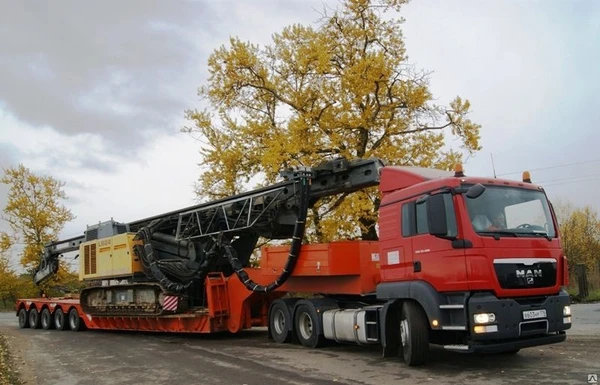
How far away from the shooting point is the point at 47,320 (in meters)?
21.9

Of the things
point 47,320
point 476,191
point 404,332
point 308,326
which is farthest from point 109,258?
point 476,191

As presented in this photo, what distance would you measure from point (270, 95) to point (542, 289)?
1670 centimetres

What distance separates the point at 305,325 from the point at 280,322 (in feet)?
3.27

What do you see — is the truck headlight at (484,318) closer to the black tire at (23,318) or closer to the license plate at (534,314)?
the license plate at (534,314)

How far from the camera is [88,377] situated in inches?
383

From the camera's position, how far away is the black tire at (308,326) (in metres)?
11.8

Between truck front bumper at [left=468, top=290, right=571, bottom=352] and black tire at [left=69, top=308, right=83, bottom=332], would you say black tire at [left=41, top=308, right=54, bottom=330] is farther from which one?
truck front bumper at [left=468, top=290, right=571, bottom=352]

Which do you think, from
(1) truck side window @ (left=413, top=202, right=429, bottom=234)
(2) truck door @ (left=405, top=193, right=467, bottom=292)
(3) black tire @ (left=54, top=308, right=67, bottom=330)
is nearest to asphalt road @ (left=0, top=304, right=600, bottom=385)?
(2) truck door @ (left=405, top=193, right=467, bottom=292)


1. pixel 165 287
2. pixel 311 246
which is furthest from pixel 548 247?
pixel 165 287

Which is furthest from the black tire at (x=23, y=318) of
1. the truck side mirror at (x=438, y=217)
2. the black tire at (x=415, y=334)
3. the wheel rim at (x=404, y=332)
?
the truck side mirror at (x=438, y=217)

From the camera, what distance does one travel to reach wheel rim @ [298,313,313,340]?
482 inches

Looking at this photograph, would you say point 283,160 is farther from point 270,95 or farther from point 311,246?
point 311,246

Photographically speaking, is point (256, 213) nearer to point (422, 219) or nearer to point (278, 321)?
point (278, 321)

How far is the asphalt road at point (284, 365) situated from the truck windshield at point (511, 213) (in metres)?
2.10
